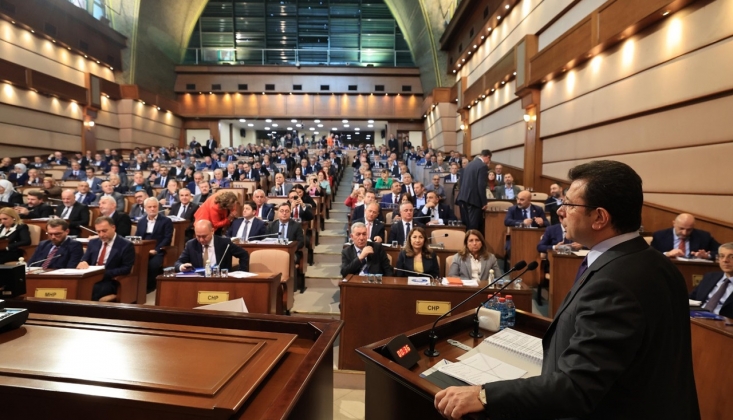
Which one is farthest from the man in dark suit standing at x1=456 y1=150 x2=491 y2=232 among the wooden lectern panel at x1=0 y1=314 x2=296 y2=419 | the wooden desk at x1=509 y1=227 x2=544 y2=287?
the wooden lectern panel at x1=0 y1=314 x2=296 y2=419

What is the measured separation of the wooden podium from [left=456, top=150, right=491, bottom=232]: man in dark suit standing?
3.40 m

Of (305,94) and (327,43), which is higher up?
(327,43)

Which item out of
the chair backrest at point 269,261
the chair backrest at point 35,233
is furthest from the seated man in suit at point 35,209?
the chair backrest at point 269,261

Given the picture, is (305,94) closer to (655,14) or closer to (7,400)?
(655,14)

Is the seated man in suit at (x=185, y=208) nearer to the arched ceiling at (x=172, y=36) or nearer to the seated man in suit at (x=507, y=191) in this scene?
the seated man in suit at (x=507, y=191)

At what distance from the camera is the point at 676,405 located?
906 mm

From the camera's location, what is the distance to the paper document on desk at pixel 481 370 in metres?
1.23

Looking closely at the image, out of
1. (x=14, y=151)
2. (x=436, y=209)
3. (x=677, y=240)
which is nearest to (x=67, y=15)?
(x=14, y=151)

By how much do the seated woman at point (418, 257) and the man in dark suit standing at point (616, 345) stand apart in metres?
2.50

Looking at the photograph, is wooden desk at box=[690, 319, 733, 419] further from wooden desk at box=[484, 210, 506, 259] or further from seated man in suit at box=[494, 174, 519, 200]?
seated man in suit at box=[494, 174, 519, 200]

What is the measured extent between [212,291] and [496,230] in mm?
3984

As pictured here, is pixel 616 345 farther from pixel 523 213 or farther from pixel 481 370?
pixel 523 213

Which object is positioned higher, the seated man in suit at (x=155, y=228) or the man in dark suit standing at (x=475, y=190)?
the man in dark suit standing at (x=475, y=190)

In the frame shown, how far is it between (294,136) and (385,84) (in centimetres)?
526
